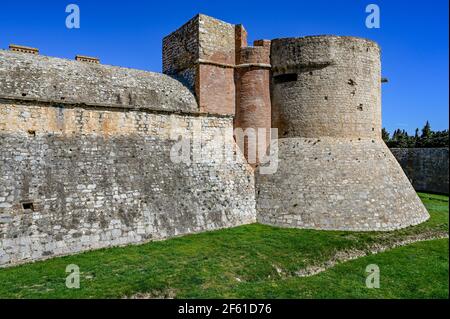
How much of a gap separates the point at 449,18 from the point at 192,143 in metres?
13.0

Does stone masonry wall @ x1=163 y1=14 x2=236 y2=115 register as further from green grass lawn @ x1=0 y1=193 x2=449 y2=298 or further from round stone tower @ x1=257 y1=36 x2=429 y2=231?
green grass lawn @ x1=0 y1=193 x2=449 y2=298

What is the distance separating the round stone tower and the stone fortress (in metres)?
0.06

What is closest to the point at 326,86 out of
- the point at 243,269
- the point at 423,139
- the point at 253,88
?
the point at 253,88

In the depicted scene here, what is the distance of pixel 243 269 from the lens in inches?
421

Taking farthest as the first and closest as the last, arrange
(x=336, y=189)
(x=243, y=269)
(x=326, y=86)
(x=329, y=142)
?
(x=326, y=86) → (x=329, y=142) → (x=336, y=189) → (x=243, y=269)

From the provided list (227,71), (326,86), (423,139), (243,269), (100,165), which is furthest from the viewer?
(423,139)

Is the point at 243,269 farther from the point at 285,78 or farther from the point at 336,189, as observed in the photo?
the point at 285,78

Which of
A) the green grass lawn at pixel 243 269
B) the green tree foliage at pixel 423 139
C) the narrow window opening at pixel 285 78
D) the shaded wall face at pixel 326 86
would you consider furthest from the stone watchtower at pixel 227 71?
the green tree foliage at pixel 423 139

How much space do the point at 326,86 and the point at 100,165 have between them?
11.7 m

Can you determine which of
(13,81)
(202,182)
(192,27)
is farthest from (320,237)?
(13,81)

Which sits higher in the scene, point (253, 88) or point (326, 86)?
point (253, 88)

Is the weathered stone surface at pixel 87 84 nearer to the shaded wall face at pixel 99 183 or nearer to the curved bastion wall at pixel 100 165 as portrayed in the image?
the curved bastion wall at pixel 100 165

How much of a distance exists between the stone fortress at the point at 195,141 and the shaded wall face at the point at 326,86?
2.3 inches

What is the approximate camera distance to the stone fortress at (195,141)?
12.1 m
